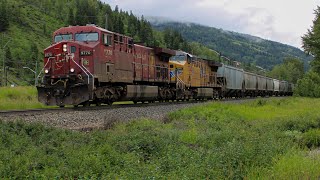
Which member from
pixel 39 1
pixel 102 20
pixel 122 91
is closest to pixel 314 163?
pixel 122 91

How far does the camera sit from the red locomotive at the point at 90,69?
18.0 m

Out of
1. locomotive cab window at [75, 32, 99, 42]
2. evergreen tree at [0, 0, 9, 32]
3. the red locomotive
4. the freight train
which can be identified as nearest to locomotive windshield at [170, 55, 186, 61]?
the freight train

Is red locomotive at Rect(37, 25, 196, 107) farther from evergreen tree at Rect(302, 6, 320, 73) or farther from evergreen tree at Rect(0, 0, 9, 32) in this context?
evergreen tree at Rect(0, 0, 9, 32)

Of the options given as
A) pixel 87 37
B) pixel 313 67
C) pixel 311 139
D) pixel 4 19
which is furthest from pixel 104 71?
pixel 4 19

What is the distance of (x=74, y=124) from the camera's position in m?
12.6

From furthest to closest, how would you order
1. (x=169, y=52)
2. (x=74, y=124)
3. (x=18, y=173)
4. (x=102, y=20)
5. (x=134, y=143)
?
(x=102, y=20)
(x=169, y=52)
(x=74, y=124)
(x=134, y=143)
(x=18, y=173)

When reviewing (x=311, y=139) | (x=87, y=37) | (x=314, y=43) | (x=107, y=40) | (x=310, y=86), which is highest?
(x=314, y=43)

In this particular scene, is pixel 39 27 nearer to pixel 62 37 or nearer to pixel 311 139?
pixel 62 37

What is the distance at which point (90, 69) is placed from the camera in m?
18.7

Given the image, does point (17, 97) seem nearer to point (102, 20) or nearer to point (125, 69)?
point (125, 69)

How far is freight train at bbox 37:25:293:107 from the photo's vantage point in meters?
18.1

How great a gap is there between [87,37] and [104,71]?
201 cm

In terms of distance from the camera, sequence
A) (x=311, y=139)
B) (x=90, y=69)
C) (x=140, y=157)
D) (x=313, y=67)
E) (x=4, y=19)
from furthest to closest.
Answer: (x=4, y=19)
(x=313, y=67)
(x=90, y=69)
(x=311, y=139)
(x=140, y=157)

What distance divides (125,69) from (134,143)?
13.1m
